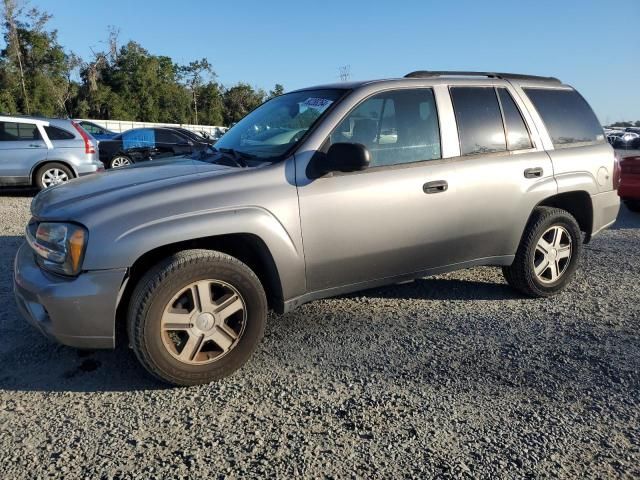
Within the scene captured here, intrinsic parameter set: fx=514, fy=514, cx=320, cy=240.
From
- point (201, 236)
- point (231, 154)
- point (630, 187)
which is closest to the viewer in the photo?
point (201, 236)

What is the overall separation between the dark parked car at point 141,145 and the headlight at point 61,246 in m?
11.1

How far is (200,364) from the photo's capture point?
296cm

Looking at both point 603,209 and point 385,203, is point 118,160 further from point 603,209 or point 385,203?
point 603,209

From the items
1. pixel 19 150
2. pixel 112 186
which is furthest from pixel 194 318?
pixel 19 150

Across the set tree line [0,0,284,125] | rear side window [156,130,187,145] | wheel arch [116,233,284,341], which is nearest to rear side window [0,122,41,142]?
rear side window [156,130,187,145]

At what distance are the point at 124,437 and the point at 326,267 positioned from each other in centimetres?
148

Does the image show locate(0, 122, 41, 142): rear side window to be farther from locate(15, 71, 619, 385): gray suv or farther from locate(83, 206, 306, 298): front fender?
locate(83, 206, 306, 298): front fender

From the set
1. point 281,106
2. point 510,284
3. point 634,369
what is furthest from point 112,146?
point 634,369

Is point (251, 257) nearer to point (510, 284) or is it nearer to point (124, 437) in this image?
point (124, 437)

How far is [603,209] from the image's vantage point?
4.57 metres

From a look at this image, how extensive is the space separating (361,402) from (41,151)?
30.1 ft

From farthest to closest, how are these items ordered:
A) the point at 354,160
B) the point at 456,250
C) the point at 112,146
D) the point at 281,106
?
the point at 112,146, the point at 281,106, the point at 456,250, the point at 354,160

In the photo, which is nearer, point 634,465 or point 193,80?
point 634,465

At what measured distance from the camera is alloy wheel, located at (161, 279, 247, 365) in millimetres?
2883
